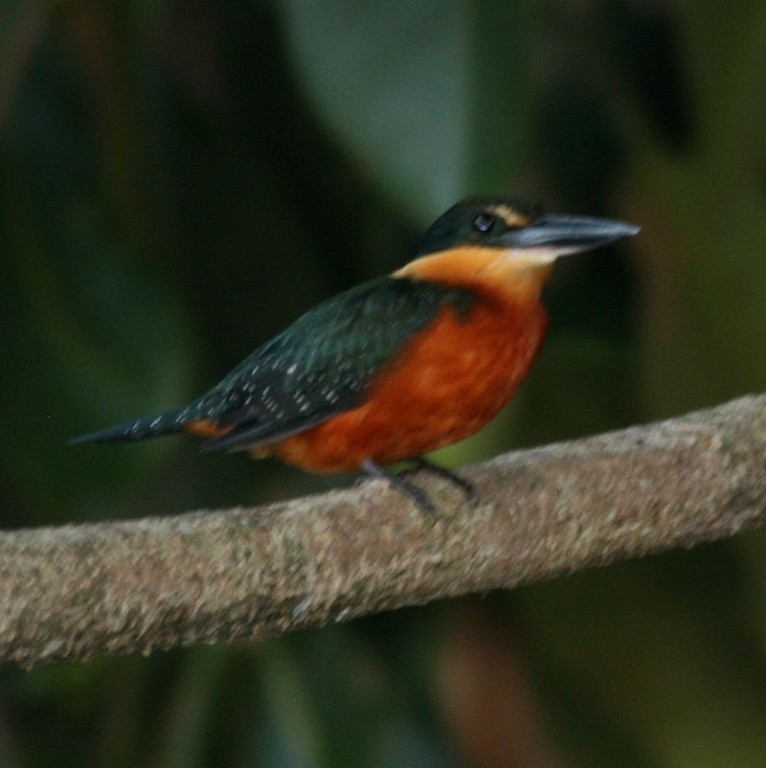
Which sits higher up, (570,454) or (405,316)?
(405,316)

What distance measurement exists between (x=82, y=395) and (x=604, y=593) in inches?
22.2

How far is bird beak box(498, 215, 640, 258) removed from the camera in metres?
1.14

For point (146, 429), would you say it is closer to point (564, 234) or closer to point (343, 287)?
point (564, 234)

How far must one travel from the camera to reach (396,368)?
115 cm

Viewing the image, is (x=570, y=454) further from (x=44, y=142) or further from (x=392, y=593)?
(x=44, y=142)

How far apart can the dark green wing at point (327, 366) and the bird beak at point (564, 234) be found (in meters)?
0.07

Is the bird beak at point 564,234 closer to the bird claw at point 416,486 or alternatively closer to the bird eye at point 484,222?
the bird eye at point 484,222

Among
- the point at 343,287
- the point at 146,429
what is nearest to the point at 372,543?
the point at 146,429

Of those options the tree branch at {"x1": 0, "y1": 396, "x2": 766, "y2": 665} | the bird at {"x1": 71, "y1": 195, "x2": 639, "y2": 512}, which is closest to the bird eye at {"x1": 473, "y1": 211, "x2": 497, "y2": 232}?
the bird at {"x1": 71, "y1": 195, "x2": 639, "y2": 512}

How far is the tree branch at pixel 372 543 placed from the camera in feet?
2.97

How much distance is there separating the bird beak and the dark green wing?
0.07m

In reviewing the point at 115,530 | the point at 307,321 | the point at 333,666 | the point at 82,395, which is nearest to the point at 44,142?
the point at 82,395

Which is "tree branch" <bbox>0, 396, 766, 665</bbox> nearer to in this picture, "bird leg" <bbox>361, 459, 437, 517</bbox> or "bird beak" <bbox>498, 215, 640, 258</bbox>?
"bird leg" <bbox>361, 459, 437, 517</bbox>

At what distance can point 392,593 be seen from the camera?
106 cm
